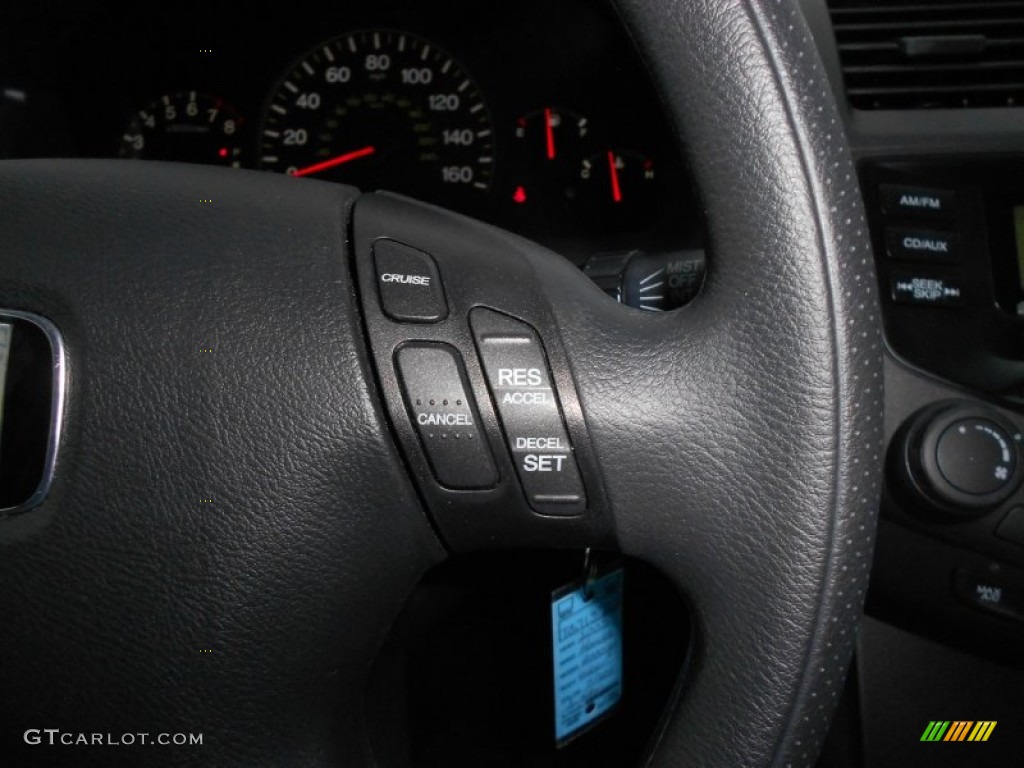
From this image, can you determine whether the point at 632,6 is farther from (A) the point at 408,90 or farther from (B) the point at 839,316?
(A) the point at 408,90

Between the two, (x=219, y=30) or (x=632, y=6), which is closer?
(x=632, y=6)

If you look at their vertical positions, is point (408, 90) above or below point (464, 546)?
above

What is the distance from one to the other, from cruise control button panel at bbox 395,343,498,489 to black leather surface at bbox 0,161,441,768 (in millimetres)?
21

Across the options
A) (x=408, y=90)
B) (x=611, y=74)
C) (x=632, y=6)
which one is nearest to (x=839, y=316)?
(x=632, y=6)

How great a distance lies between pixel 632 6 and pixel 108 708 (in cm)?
47

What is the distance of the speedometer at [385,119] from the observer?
1894 mm

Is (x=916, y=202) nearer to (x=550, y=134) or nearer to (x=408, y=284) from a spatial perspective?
(x=408, y=284)

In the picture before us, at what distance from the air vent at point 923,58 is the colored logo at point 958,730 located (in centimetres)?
60

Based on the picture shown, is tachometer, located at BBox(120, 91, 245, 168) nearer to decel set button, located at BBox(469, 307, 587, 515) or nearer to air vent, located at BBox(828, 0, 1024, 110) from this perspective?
air vent, located at BBox(828, 0, 1024, 110)

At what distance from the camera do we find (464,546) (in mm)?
662

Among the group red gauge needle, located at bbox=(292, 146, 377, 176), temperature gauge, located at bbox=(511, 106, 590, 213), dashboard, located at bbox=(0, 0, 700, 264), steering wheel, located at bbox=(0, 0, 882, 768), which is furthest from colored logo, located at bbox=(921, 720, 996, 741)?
red gauge needle, located at bbox=(292, 146, 377, 176)

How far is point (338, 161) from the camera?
1.91 meters

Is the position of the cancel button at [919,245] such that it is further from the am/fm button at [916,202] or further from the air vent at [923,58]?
the air vent at [923,58]

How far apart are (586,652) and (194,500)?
32 cm
